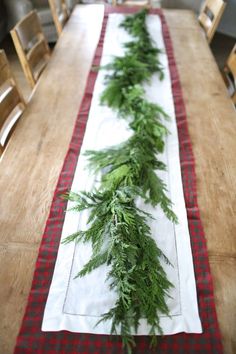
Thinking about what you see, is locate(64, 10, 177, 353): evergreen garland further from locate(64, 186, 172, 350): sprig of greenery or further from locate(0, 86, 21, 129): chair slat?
locate(0, 86, 21, 129): chair slat

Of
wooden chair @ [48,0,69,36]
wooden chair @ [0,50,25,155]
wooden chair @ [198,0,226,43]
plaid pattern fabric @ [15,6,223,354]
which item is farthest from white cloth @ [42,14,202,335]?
wooden chair @ [48,0,69,36]

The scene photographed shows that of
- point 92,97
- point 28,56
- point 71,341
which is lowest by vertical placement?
point 71,341

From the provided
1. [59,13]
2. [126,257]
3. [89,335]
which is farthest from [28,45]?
[89,335]

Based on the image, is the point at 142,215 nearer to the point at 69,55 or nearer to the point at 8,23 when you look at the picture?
the point at 69,55

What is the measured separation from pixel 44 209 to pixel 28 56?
97 centimetres

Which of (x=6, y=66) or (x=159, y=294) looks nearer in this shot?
(x=159, y=294)

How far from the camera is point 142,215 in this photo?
771mm

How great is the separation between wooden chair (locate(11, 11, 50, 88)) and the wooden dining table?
10 cm

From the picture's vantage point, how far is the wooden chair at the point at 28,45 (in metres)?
1.25

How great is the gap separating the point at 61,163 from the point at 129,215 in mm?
379

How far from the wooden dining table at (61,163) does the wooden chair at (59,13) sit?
39cm

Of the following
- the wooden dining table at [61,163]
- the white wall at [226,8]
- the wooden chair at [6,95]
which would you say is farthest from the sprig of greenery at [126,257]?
the white wall at [226,8]

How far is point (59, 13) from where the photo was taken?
6.17 feet

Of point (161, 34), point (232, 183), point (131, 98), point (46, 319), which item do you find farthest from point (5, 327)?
point (161, 34)
